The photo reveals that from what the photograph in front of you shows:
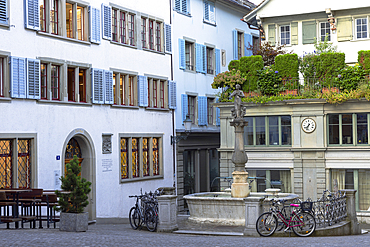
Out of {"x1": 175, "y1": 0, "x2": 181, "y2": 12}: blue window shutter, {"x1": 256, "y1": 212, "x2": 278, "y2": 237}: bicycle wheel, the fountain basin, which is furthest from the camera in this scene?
{"x1": 175, "y1": 0, "x2": 181, "y2": 12}: blue window shutter

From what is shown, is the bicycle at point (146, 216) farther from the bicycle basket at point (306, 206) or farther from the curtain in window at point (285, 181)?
the curtain in window at point (285, 181)

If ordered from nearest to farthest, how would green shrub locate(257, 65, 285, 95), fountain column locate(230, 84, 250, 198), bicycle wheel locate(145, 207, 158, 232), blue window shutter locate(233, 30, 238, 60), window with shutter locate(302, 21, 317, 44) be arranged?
bicycle wheel locate(145, 207, 158, 232) → fountain column locate(230, 84, 250, 198) → green shrub locate(257, 65, 285, 95) → window with shutter locate(302, 21, 317, 44) → blue window shutter locate(233, 30, 238, 60)

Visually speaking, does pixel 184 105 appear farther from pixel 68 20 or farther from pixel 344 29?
pixel 68 20

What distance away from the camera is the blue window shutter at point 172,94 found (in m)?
31.2

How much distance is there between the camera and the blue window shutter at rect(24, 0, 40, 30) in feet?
72.3

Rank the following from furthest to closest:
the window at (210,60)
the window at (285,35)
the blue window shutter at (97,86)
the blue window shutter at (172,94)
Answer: the window at (210,60) → the blue window shutter at (172,94) → the window at (285,35) → the blue window shutter at (97,86)

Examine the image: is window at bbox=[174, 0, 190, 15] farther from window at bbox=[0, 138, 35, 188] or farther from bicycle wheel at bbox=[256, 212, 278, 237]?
bicycle wheel at bbox=[256, 212, 278, 237]

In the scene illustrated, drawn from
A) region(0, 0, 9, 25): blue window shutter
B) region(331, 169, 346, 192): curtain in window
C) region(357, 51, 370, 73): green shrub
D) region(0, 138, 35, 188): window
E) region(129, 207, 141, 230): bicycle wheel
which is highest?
region(0, 0, 9, 25): blue window shutter

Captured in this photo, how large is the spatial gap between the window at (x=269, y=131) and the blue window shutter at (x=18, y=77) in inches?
410

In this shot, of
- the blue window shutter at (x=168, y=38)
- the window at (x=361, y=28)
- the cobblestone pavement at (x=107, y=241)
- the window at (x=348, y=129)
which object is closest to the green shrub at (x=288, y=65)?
the window at (x=348, y=129)

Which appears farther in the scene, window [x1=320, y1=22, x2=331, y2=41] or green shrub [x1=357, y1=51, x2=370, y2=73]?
window [x1=320, y1=22, x2=331, y2=41]

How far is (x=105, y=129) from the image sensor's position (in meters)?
26.4

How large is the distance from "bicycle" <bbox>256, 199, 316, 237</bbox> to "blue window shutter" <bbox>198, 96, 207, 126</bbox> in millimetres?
17510

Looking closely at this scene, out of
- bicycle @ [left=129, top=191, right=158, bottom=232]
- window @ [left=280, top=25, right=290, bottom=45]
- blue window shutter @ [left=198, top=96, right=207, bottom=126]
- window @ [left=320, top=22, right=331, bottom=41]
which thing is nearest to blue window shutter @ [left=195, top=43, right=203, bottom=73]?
blue window shutter @ [left=198, top=96, right=207, bottom=126]
